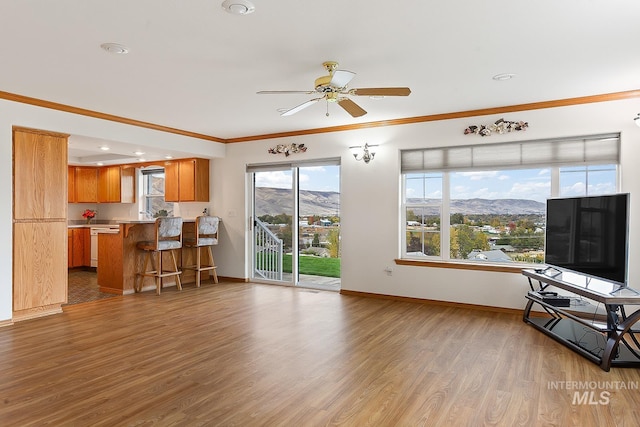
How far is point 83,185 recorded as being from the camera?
29.6ft

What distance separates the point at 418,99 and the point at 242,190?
3619 millimetres

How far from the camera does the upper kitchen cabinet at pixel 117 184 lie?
28.3 ft

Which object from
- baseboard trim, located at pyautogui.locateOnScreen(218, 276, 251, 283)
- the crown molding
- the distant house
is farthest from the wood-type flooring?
the crown molding

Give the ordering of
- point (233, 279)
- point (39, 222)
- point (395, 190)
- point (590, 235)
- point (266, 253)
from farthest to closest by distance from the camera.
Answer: point (233, 279) → point (266, 253) → point (395, 190) → point (39, 222) → point (590, 235)

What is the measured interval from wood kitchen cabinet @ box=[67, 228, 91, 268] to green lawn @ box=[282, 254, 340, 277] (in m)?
4.49

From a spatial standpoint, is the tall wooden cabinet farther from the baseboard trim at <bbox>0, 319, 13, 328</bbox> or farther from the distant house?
the distant house

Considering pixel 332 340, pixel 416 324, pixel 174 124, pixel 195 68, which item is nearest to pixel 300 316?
pixel 332 340

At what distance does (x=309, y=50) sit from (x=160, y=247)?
4.09 metres

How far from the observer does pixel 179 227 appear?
255 inches

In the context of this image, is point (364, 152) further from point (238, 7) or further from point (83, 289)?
point (83, 289)

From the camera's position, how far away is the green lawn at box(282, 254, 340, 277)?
7.05 m

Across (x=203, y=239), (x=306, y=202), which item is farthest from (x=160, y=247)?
(x=306, y=202)

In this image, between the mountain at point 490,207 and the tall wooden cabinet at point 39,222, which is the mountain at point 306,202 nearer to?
the mountain at point 490,207

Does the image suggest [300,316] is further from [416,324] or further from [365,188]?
[365,188]
